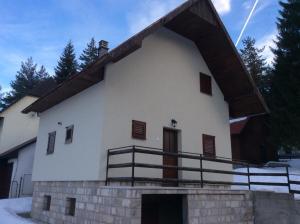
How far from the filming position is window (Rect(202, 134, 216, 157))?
1245 cm

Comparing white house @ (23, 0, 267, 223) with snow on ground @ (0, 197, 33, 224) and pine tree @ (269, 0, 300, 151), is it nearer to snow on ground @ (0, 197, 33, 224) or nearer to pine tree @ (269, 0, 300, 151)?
snow on ground @ (0, 197, 33, 224)

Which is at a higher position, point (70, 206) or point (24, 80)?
point (24, 80)

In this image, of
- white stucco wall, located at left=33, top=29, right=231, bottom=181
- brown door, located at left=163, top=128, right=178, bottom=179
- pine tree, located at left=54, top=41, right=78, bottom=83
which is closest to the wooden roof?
white stucco wall, located at left=33, top=29, right=231, bottom=181

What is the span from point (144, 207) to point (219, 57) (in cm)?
722

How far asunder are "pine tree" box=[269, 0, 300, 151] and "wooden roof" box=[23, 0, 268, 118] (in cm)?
823

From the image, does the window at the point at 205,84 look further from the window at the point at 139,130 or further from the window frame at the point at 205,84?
the window at the point at 139,130

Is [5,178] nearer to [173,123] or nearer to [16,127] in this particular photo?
[16,127]

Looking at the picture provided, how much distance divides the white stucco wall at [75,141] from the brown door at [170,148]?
287 cm

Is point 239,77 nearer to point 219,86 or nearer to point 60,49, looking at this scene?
point 219,86

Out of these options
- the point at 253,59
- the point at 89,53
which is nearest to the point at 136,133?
the point at 253,59

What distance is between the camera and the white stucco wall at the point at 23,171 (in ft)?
58.6

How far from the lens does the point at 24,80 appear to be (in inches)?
1967

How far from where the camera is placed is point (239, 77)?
1337 cm

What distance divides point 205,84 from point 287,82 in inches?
468
